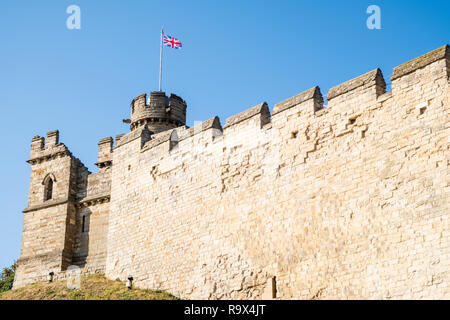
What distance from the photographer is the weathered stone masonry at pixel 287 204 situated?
54.4ft

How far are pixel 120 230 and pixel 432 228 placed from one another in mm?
10237

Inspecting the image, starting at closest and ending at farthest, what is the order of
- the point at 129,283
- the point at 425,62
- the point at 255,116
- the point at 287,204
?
the point at 425,62 → the point at 287,204 → the point at 255,116 → the point at 129,283

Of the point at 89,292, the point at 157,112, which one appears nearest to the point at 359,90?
the point at 89,292

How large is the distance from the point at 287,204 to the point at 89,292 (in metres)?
6.05

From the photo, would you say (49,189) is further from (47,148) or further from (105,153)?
(105,153)

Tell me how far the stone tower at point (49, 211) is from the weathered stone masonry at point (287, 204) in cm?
7

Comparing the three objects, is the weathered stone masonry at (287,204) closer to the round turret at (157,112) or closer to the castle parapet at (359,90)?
the castle parapet at (359,90)

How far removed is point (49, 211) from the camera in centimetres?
2631

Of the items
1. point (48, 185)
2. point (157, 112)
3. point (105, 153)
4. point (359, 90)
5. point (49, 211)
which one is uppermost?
point (157, 112)

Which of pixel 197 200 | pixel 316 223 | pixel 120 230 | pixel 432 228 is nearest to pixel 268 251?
pixel 316 223

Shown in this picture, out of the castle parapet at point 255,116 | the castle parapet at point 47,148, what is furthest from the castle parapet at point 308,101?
the castle parapet at point 47,148

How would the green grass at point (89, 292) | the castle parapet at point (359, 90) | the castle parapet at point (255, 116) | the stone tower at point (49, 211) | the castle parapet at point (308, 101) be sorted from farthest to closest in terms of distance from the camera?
the stone tower at point (49, 211), the green grass at point (89, 292), the castle parapet at point (255, 116), the castle parapet at point (308, 101), the castle parapet at point (359, 90)

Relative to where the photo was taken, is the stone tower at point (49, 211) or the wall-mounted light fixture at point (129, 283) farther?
the stone tower at point (49, 211)
